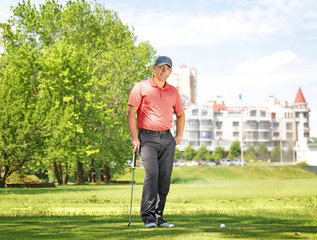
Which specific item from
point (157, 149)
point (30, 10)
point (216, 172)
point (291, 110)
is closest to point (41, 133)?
point (30, 10)

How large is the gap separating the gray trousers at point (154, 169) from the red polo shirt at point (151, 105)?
172 millimetres

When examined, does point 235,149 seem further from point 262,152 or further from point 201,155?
point 201,155

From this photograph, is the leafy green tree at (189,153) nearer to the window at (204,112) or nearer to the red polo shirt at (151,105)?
the window at (204,112)

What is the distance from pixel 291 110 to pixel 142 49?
15707 centimetres

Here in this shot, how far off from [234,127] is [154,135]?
17860 centimetres

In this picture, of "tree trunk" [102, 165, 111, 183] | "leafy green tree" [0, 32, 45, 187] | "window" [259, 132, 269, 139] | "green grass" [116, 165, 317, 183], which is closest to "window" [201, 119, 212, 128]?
"window" [259, 132, 269, 139]

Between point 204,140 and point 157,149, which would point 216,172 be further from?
point 204,140

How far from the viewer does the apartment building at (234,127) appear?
176500 mm

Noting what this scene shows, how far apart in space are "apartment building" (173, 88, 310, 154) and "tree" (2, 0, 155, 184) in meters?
123

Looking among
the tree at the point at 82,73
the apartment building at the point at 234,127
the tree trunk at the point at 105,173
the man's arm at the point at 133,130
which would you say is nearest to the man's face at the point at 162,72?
the man's arm at the point at 133,130

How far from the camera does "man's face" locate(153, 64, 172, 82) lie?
8484 millimetres

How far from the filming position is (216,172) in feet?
244

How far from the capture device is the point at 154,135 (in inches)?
334

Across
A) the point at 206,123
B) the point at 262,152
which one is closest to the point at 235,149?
the point at 262,152
